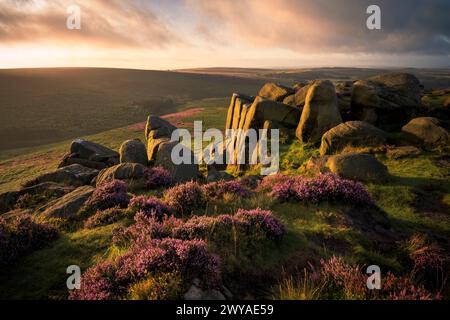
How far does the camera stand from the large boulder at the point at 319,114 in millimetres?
23000

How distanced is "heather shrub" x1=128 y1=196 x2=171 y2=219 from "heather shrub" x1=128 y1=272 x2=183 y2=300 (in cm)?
447

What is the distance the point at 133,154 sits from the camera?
22797 mm

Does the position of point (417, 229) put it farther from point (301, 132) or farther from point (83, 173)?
point (83, 173)

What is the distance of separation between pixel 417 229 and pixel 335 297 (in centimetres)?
636

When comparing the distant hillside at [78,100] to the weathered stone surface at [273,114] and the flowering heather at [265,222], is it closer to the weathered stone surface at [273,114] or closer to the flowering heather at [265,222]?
the weathered stone surface at [273,114]

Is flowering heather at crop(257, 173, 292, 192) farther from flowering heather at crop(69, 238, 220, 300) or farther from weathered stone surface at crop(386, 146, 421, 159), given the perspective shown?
weathered stone surface at crop(386, 146, 421, 159)

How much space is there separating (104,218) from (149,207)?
172cm

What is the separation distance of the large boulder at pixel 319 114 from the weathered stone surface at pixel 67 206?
54.6 ft

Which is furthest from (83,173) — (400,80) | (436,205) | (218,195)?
(400,80)

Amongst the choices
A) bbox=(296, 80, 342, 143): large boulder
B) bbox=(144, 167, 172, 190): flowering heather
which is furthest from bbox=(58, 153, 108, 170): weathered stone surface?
bbox=(296, 80, 342, 143): large boulder

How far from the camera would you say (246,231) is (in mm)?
8266

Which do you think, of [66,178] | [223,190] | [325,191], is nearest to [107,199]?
[223,190]

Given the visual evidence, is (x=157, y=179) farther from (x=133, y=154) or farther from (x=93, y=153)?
(x=93, y=153)
